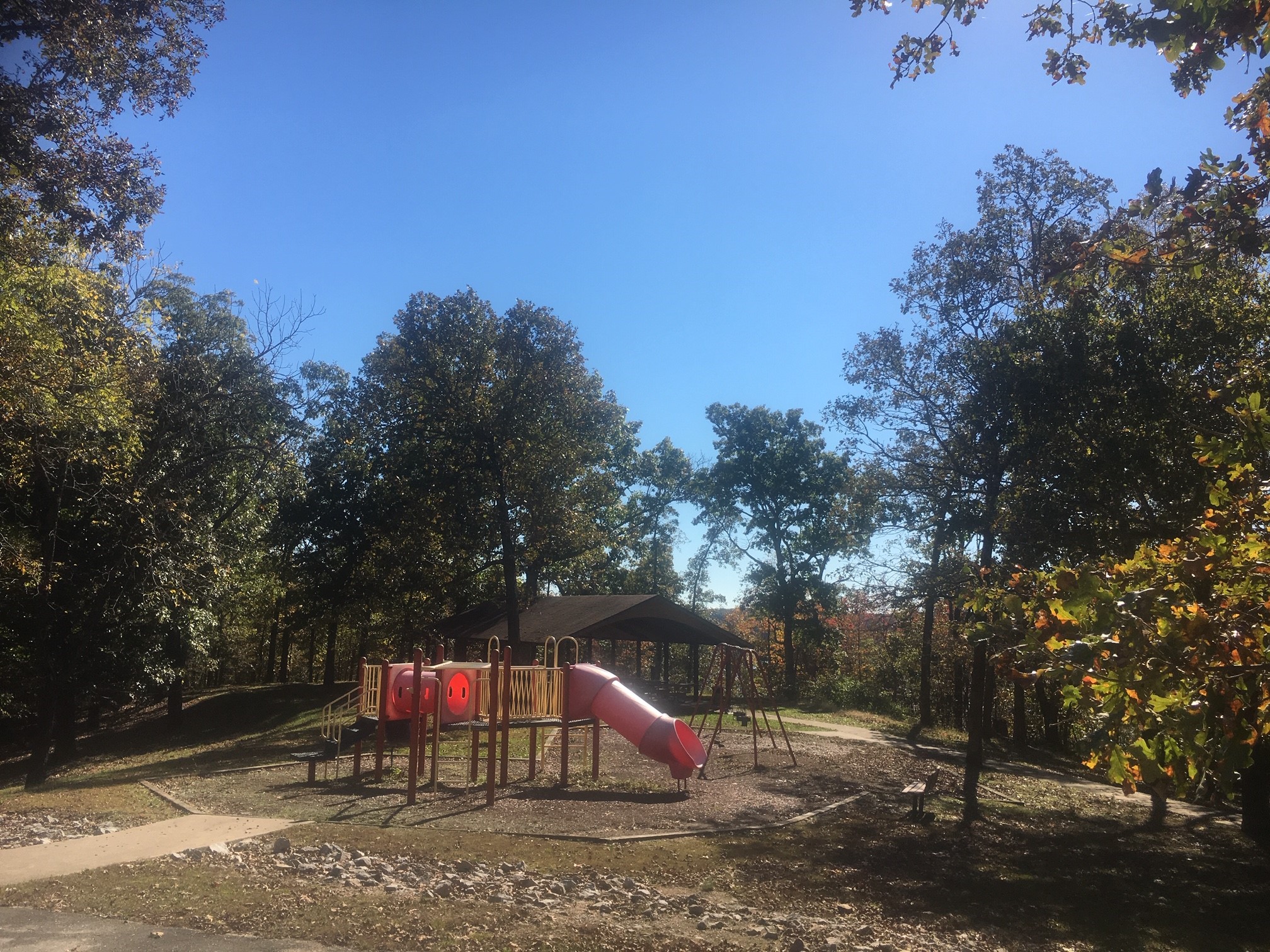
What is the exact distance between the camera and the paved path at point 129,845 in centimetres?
778

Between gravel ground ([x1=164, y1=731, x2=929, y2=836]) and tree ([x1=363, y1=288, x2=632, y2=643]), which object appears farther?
tree ([x1=363, y1=288, x2=632, y2=643])

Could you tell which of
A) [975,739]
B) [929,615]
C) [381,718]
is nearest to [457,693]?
[381,718]

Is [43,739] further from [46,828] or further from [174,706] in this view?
[174,706]

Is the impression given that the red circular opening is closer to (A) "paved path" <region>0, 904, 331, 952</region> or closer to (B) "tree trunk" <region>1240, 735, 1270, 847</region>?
(A) "paved path" <region>0, 904, 331, 952</region>

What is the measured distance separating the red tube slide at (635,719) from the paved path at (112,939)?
779 centimetres

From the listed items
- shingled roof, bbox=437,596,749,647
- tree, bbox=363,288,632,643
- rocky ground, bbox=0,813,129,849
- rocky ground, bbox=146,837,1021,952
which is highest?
tree, bbox=363,288,632,643

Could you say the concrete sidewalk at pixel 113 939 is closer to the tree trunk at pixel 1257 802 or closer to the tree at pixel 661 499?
the tree trunk at pixel 1257 802

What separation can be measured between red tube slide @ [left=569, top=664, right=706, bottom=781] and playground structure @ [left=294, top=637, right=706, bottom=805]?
0.01 meters

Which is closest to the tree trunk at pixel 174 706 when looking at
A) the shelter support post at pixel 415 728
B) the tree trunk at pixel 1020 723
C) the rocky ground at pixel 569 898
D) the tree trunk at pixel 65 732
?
the tree trunk at pixel 65 732

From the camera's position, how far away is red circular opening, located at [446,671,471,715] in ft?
46.1

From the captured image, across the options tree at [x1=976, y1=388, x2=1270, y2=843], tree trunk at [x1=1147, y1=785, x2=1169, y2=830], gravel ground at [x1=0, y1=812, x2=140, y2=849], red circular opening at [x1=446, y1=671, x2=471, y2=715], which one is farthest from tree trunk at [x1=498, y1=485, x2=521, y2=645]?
tree at [x1=976, y1=388, x2=1270, y2=843]

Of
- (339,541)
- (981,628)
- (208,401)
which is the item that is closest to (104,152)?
(208,401)

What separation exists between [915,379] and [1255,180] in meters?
16.1

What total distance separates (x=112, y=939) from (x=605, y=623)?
1996cm
